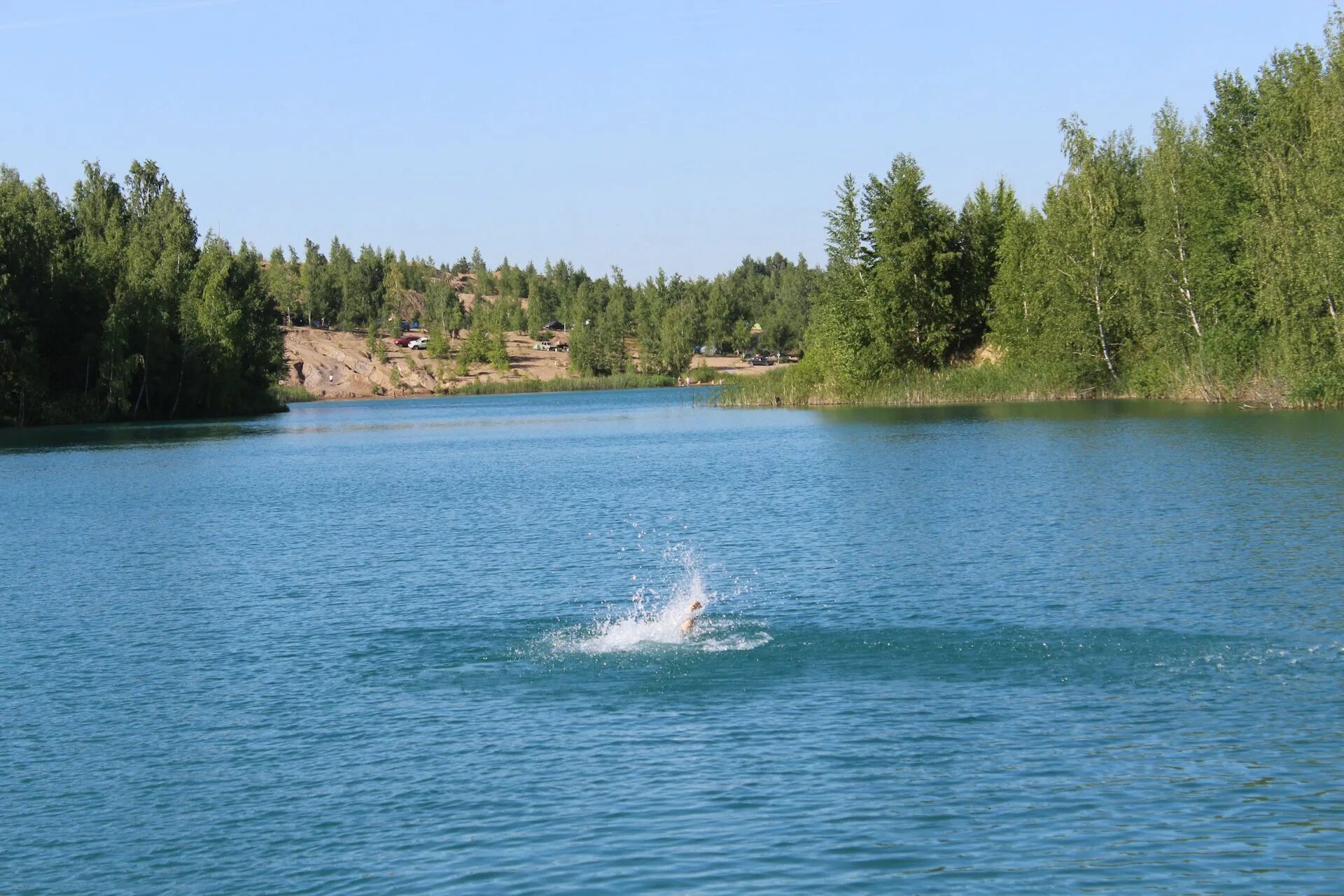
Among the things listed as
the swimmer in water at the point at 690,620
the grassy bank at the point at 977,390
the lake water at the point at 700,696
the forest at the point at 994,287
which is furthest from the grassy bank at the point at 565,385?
the swimmer in water at the point at 690,620

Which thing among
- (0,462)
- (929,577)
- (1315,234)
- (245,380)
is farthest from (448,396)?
(929,577)

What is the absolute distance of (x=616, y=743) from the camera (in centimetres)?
1523

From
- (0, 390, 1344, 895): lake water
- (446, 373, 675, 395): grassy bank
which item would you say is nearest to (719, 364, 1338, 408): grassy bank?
(0, 390, 1344, 895): lake water

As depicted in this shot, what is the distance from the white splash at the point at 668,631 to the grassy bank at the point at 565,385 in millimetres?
165423

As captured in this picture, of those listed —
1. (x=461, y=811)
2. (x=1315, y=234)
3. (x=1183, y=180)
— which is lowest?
(x=461, y=811)

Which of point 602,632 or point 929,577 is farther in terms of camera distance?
point 929,577

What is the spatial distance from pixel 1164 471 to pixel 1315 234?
22.4 meters

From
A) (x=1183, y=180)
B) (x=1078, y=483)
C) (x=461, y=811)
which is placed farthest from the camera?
(x=1183, y=180)

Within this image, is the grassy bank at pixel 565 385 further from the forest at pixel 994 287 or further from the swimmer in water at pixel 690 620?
the swimmer in water at pixel 690 620

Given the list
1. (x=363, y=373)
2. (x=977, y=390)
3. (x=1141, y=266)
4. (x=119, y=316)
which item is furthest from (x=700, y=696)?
(x=363, y=373)

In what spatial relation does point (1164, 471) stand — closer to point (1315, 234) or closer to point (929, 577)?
point (929, 577)

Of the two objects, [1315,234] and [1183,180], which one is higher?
[1183,180]

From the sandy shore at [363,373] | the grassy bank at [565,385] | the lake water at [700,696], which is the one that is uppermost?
the sandy shore at [363,373]

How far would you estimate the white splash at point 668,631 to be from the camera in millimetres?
19906
